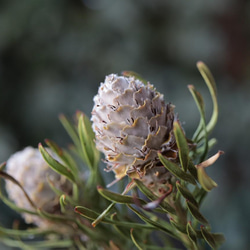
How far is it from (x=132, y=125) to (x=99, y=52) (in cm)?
99

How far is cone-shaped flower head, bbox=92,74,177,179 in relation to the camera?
0.29 metres

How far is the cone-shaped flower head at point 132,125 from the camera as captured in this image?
11.3 inches

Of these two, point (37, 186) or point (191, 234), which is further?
point (37, 186)

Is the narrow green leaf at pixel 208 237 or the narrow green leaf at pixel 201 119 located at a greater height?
the narrow green leaf at pixel 201 119

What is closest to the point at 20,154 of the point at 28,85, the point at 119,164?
the point at 119,164

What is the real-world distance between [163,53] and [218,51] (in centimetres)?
20

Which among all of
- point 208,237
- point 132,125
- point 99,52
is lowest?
point 208,237

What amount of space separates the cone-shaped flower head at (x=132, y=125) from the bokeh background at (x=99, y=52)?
806 millimetres

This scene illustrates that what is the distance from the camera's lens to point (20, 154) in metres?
0.43

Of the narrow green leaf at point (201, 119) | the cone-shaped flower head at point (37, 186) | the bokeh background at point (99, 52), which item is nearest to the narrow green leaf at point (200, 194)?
the narrow green leaf at point (201, 119)

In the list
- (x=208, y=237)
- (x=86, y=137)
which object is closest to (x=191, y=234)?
(x=208, y=237)

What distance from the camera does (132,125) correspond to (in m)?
0.28

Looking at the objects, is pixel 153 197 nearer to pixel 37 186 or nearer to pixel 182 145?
pixel 182 145

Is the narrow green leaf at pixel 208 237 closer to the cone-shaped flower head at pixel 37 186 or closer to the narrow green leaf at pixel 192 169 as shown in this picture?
the narrow green leaf at pixel 192 169
